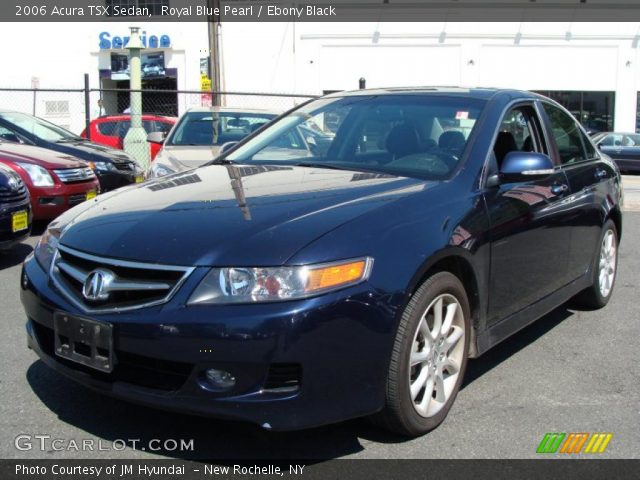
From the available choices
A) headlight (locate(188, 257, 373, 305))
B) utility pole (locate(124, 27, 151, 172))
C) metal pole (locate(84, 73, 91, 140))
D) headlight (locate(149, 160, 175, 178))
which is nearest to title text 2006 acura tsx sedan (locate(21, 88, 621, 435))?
headlight (locate(188, 257, 373, 305))

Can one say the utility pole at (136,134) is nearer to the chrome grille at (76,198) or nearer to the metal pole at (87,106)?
the metal pole at (87,106)

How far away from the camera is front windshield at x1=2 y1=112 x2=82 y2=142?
1005 cm

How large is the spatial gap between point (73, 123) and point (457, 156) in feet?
85.1

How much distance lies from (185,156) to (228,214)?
545cm

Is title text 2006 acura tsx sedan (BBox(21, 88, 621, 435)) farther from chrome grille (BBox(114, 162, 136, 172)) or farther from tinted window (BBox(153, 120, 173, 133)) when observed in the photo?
tinted window (BBox(153, 120, 173, 133))

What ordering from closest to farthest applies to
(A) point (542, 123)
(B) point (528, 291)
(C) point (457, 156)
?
(C) point (457, 156)
(B) point (528, 291)
(A) point (542, 123)

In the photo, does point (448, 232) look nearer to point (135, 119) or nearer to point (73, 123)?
point (135, 119)

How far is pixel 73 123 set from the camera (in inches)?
1070

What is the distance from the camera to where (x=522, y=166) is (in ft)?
12.3

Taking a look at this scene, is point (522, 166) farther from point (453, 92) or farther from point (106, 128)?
point (106, 128)

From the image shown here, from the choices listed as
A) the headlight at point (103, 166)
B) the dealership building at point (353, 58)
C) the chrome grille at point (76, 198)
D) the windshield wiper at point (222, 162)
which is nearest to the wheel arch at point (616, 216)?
the windshield wiper at point (222, 162)

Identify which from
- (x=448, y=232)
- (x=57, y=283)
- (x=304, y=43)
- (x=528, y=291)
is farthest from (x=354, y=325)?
(x=304, y=43)

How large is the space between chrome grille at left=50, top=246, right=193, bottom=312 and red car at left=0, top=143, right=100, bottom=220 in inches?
209

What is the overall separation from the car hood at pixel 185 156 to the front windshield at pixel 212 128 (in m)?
0.28
